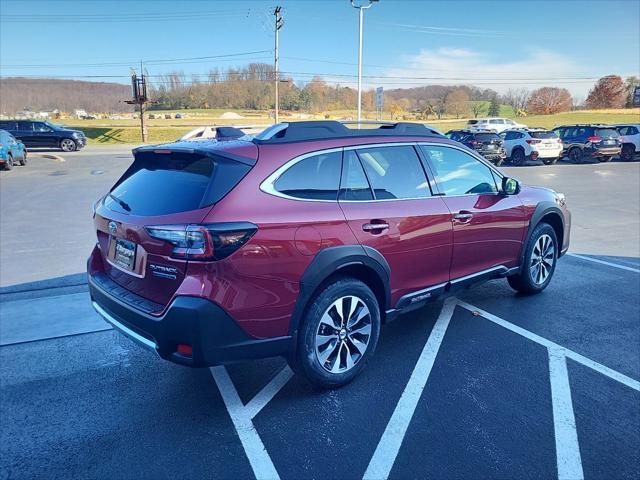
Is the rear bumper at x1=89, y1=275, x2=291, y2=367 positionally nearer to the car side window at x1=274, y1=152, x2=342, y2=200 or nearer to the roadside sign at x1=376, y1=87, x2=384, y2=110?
the car side window at x1=274, y1=152, x2=342, y2=200

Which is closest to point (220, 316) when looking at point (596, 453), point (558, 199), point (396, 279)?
point (396, 279)

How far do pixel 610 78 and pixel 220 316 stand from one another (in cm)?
10688

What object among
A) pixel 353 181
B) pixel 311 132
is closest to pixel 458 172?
pixel 353 181

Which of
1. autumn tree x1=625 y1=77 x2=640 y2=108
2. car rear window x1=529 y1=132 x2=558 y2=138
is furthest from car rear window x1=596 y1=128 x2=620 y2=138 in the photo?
autumn tree x1=625 y1=77 x2=640 y2=108

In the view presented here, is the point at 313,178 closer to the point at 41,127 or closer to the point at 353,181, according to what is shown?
the point at 353,181

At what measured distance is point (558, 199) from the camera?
5.27 m

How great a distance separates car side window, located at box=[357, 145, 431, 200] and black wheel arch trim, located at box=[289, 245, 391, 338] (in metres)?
0.48

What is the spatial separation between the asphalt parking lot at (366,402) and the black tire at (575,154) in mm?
21925

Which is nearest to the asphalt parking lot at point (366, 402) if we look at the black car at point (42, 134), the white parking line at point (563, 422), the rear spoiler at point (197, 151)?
the white parking line at point (563, 422)

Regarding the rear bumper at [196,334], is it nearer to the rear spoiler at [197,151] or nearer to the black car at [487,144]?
the rear spoiler at [197,151]

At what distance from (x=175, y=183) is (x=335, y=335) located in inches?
59.2

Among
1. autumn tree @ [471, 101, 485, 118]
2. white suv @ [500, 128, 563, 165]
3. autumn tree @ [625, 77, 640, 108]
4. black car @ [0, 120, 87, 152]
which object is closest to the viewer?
white suv @ [500, 128, 563, 165]

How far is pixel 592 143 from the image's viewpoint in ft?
77.0

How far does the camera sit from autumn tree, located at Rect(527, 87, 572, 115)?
93625 mm
